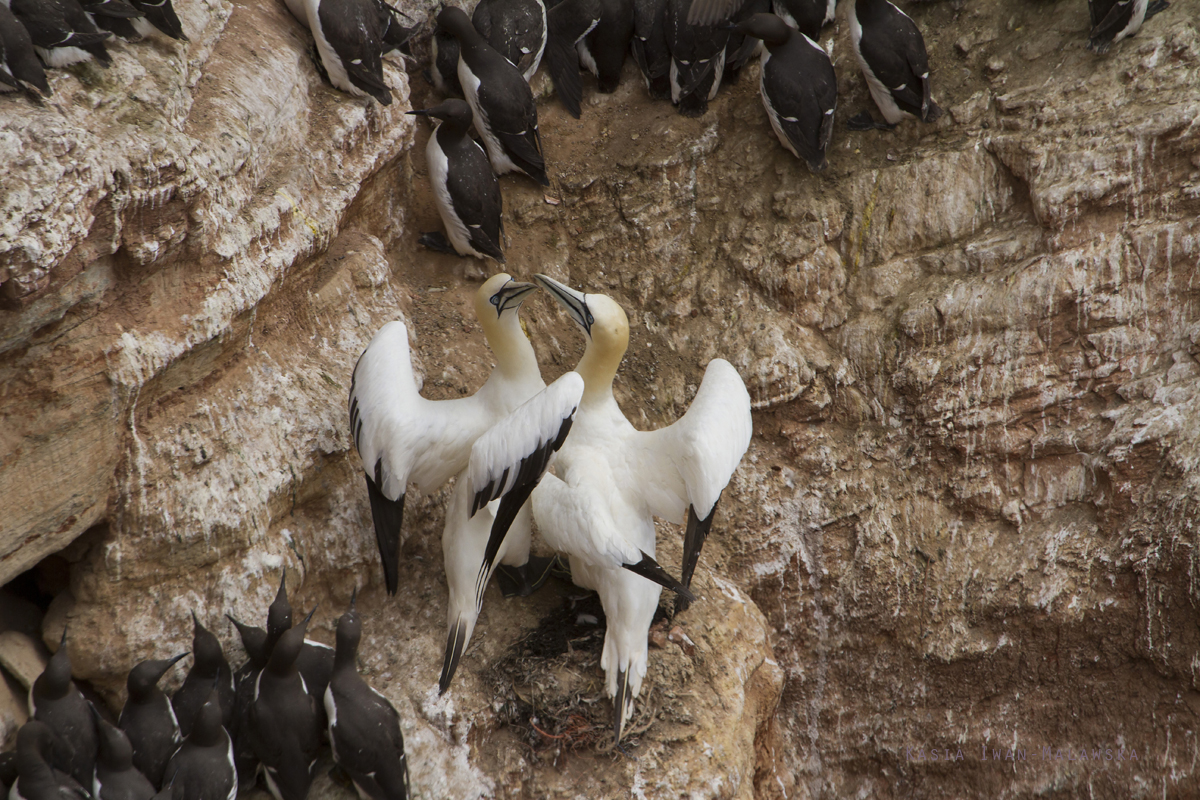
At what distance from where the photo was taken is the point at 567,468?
4.54m

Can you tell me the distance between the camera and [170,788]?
3.85 metres

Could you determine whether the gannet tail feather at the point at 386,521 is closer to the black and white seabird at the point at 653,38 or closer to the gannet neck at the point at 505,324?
the gannet neck at the point at 505,324

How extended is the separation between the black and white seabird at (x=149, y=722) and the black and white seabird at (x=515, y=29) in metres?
4.35

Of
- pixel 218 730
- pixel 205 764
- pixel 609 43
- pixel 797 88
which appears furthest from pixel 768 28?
pixel 205 764

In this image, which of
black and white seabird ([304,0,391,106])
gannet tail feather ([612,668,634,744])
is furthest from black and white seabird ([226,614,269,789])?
black and white seabird ([304,0,391,106])

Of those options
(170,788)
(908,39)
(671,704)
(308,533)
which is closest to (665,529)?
(671,704)

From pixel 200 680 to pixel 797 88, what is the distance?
4.57m

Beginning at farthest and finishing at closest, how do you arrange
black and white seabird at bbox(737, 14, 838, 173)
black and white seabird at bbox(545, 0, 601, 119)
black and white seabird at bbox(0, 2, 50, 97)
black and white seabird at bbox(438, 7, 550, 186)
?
black and white seabird at bbox(545, 0, 601, 119) < black and white seabird at bbox(438, 7, 550, 186) < black and white seabird at bbox(737, 14, 838, 173) < black and white seabird at bbox(0, 2, 50, 97)

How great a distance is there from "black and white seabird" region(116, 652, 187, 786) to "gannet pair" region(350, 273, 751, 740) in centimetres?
109

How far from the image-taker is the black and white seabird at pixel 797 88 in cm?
568

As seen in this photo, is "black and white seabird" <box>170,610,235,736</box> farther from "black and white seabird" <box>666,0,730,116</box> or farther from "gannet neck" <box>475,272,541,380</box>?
"black and white seabird" <box>666,0,730,116</box>

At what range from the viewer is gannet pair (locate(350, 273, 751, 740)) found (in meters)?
4.06

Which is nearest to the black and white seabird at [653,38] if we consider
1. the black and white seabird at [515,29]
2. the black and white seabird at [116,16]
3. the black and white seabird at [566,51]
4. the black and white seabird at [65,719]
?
the black and white seabird at [566,51]

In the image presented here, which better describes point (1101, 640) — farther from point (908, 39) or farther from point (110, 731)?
point (110, 731)
